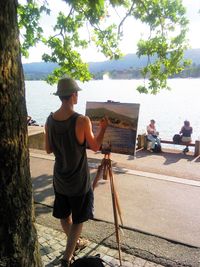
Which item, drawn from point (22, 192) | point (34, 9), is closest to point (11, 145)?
point (22, 192)

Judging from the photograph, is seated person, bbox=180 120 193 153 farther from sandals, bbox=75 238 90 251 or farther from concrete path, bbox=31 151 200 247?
sandals, bbox=75 238 90 251

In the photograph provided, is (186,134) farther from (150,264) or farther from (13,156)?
(13,156)

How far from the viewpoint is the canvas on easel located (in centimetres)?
456

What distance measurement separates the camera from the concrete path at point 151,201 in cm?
512

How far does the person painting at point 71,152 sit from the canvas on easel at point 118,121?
897 mm

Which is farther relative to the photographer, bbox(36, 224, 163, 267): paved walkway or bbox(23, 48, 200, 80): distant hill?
bbox(23, 48, 200, 80): distant hill

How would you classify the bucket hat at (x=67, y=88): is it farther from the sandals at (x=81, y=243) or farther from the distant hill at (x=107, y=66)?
the sandals at (x=81, y=243)

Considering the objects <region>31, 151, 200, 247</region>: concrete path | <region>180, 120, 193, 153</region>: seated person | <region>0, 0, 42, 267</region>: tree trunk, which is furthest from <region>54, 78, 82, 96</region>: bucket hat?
<region>180, 120, 193, 153</region>: seated person

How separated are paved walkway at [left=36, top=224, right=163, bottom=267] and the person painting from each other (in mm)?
505

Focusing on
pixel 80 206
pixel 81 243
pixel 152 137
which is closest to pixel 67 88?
pixel 80 206

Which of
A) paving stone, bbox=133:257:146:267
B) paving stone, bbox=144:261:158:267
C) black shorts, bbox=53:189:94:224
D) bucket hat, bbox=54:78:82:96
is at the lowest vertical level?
paving stone, bbox=133:257:146:267

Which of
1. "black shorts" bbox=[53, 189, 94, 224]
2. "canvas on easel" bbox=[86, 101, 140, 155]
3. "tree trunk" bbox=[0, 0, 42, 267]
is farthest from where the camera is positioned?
"canvas on easel" bbox=[86, 101, 140, 155]

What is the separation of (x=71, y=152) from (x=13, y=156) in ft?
3.22

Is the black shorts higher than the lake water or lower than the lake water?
higher
